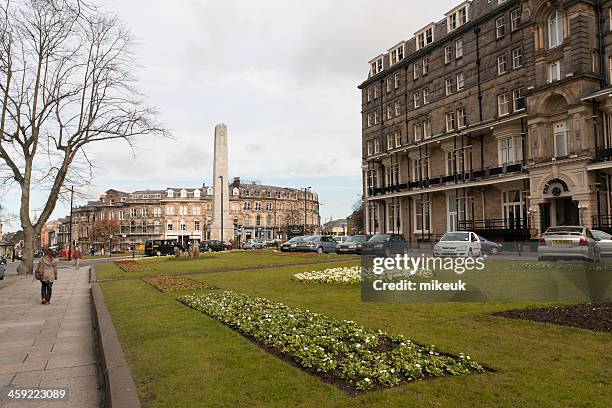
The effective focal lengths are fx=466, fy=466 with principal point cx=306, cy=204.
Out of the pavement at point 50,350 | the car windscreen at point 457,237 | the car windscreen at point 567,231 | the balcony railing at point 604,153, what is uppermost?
the balcony railing at point 604,153

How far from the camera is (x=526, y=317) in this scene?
321 inches

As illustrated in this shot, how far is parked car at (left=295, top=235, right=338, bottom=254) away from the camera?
37.3 metres

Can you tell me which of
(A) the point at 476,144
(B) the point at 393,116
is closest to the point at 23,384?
(A) the point at 476,144

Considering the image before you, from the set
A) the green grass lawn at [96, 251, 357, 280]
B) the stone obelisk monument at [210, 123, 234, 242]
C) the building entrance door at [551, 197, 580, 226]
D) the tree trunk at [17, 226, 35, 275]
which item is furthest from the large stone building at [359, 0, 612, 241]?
the tree trunk at [17, 226, 35, 275]

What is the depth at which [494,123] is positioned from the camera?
36.8 metres

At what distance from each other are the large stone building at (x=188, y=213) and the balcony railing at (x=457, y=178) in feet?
193

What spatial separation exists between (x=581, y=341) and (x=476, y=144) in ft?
118

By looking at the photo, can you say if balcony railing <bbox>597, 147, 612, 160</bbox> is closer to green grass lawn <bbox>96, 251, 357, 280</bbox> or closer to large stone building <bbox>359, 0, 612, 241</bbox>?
large stone building <bbox>359, 0, 612, 241</bbox>

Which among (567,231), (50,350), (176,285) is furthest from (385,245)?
(50,350)

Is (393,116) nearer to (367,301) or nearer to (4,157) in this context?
(4,157)

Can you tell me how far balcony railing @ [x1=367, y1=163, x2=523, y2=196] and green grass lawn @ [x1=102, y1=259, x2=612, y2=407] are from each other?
2959cm

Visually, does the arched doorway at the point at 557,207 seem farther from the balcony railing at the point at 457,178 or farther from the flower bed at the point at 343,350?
the flower bed at the point at 343,350

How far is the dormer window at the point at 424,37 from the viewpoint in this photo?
4603cm

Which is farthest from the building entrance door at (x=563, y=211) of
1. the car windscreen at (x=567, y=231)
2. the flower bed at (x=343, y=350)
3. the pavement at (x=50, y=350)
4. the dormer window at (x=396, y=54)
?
the pavement at (x=50, y=350)
